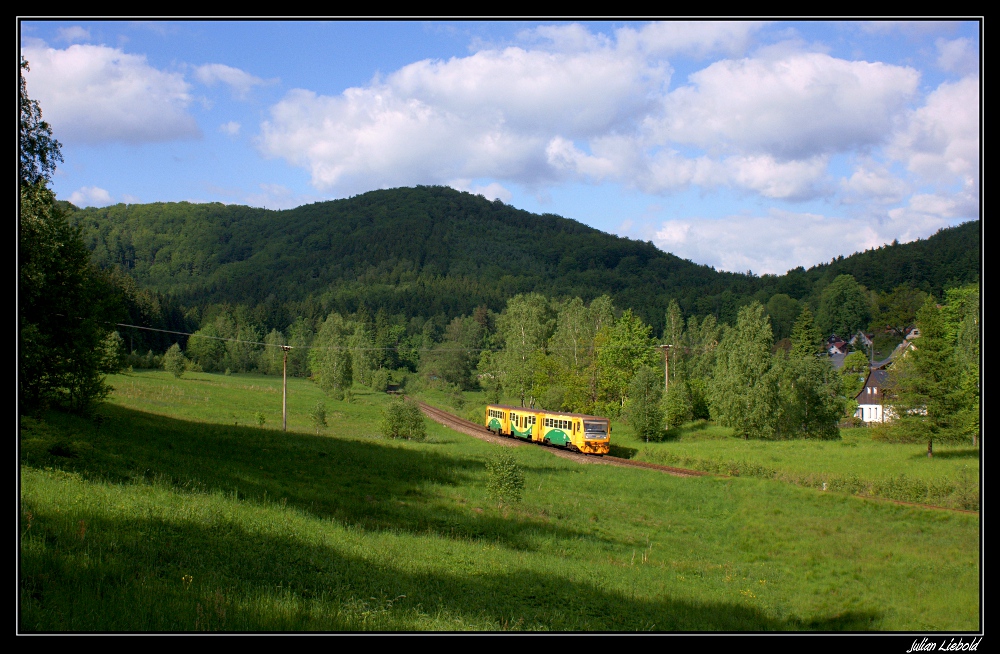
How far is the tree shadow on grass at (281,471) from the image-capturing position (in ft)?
61.8

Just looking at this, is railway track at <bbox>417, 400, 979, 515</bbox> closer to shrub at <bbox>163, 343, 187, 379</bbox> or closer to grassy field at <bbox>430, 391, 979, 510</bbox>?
grassy field at <bbox>430, 391, 979, 510</bbox>

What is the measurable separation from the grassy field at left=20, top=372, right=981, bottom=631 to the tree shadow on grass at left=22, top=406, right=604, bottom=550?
140 mm

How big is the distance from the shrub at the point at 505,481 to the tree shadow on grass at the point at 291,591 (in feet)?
25.6

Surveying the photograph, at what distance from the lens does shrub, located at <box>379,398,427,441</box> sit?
4619cm

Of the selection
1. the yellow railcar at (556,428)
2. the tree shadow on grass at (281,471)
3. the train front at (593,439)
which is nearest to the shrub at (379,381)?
the yellow railcar at (556,428)

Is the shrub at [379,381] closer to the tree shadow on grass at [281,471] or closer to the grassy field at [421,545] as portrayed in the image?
the grassy field at [421,545]

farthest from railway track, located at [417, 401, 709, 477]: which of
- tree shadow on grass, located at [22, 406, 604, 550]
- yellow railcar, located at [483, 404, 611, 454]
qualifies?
tree shadow on grass, located at [22, 406, 604, 550]

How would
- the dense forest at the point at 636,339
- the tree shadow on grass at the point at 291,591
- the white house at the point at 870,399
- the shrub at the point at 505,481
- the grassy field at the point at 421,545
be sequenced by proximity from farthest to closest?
the white house at the point at 870,399
the dense forest at the point at 636,339
the shrub at the point at 505,481
the grassy field at the point at 421,545
the tree shadow on grass at the point at 291,591

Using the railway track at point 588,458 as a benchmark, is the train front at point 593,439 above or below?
above

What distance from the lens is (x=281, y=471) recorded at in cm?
2600

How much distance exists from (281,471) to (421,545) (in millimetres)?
11240

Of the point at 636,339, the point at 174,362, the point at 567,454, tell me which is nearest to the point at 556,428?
the point at 567,454

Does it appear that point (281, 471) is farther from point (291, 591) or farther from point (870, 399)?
point (870, 399)
